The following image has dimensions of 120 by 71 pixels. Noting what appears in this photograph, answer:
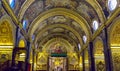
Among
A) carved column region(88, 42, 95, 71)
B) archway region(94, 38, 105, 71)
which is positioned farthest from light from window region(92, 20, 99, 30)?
carved column region(88, 42, 95, 71)

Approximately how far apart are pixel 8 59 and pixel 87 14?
9.61 m

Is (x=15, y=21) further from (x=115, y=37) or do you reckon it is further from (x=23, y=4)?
(x=115, y=37)

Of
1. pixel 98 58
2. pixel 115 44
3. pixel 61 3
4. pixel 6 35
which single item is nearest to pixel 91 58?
pixel 98 58

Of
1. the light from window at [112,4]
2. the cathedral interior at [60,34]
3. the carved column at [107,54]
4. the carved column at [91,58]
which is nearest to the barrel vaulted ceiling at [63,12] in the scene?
the cathedral interior at [60,34]

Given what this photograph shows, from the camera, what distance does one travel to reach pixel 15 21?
43.5ft

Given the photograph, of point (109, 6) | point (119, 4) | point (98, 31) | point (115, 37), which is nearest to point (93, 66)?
point (98, 31)

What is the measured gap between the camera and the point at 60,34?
28469mm

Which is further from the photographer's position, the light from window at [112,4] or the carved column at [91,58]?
the carved column at [91,58]

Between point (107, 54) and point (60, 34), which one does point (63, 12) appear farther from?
point (60, 34)

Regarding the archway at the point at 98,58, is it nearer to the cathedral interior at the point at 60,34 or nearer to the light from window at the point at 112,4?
the cathedral interior at the point at 60,34

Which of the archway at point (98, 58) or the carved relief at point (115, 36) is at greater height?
the carved relief at point (115, 36)

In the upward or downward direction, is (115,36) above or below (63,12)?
below

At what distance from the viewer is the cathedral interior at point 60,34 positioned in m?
12.8

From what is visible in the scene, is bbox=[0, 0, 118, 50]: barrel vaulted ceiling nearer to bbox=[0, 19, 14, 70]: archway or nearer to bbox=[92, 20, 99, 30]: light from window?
bbox=[92, 20, 99, 30]: light from window
